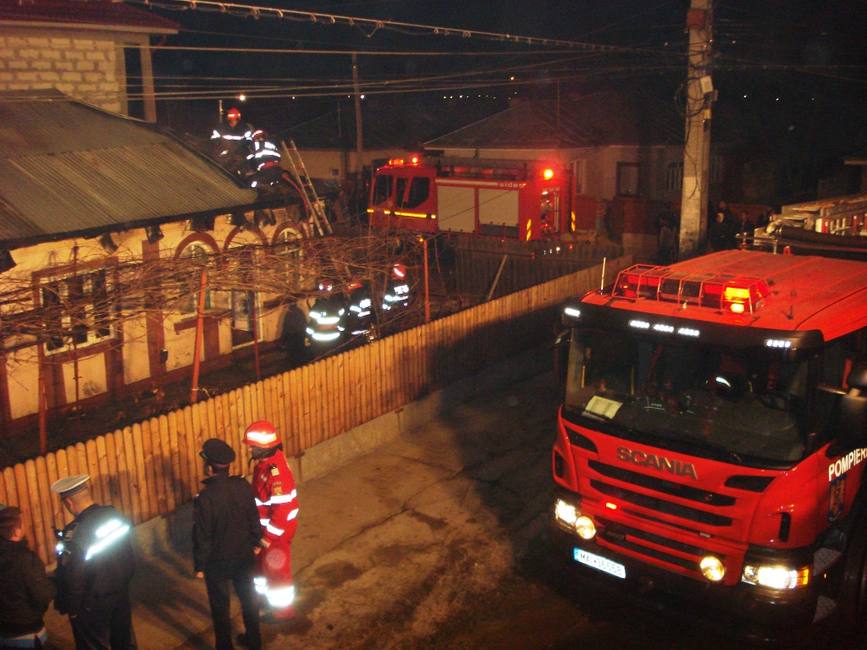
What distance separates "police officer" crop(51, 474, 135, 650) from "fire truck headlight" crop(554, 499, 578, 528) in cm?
315

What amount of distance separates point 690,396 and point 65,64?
13.6 m

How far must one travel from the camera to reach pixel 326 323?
13.5 m

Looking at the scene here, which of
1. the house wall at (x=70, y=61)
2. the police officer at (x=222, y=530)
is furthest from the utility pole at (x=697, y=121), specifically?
the police officer at (x=222, y=530)

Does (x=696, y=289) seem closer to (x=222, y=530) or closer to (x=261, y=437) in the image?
(x=261, y=437)

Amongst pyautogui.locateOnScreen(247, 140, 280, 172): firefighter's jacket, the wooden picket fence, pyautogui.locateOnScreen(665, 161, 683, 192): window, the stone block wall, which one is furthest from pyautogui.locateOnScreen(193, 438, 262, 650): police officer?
pyautogui.locateOnScreen(665, 161, 683, 192): window

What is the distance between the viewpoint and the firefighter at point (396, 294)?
14273 millimetres

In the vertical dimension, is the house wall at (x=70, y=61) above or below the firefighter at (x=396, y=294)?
above

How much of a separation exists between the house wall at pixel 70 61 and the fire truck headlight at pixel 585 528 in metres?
12.9

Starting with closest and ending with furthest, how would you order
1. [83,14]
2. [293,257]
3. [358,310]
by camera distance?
[293,257] → [358,310] → [83,14]

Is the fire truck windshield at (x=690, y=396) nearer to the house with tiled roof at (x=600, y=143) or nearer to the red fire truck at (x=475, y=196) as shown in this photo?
the red fire truck at (x=475, y=196)

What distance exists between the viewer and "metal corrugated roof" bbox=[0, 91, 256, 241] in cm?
1202

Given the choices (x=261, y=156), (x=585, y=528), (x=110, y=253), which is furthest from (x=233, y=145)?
(x=585, y=528)

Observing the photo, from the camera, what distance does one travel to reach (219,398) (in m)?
9.12

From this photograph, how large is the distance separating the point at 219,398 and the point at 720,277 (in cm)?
508
